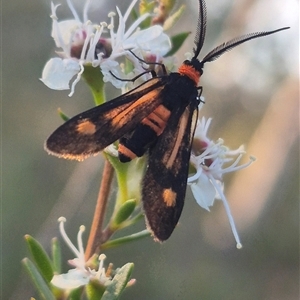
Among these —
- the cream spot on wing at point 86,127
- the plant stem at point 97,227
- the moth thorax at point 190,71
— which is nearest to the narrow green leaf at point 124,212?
the plant stem at point 97,227

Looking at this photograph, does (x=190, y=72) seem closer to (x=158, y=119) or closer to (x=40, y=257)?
(x=158, y=119)

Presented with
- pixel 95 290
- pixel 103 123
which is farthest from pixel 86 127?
pixel 95 290

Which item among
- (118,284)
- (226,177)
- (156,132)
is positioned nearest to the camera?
(118,284)

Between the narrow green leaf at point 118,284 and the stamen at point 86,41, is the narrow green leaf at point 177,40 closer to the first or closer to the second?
the stamen at point 86,41

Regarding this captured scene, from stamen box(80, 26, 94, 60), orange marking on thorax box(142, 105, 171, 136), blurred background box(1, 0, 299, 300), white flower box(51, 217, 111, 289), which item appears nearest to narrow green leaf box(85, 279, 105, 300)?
white flower box(51, 217, 111, 289)

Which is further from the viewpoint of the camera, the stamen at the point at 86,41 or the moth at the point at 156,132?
the stamen at the point at 86,41

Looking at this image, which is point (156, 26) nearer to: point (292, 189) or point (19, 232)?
point (19, 232)

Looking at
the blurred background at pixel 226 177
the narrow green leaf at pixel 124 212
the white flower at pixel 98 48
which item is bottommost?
the blurred background at pixel 226 177
